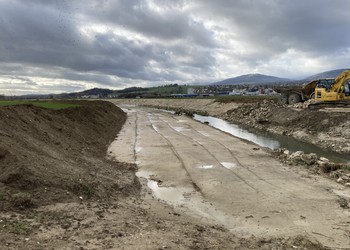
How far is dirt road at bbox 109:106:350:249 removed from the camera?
987cm

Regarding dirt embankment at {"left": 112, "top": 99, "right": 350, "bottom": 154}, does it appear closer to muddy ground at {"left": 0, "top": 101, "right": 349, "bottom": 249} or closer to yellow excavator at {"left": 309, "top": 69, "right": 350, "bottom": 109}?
yellow excavator at {"left": 309, "top": 69, "right": 350, "bottom": 109}

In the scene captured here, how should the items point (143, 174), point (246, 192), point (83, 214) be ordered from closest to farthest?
point (83, 214) < point (246, 192) < point (143, 174)

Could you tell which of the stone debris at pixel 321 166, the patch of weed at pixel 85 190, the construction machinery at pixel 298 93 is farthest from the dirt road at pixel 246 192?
the construction machinery at pixel 298 93

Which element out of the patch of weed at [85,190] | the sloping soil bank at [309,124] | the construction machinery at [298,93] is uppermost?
the construction machinery at [298,93]

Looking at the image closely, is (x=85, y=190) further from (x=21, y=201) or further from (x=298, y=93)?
(x=298, y=93)

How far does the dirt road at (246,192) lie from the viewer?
9867mm

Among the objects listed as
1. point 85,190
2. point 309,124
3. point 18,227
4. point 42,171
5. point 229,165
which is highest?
point 42,171

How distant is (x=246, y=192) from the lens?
13.4 meters

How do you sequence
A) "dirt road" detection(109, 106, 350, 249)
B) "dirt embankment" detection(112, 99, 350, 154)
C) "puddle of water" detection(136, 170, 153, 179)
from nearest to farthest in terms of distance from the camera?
"dirt road" detection(109, 106, 350, 249) → "puddle of water" detection(136, 170, 153, 179) → "dirt embankment" detection(112, 99, 350, 154)

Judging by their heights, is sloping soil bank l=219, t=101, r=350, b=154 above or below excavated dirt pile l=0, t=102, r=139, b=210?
below

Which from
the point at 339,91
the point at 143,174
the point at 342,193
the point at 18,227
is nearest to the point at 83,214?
the point at 18,227

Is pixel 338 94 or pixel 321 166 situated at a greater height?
pixel 338 94

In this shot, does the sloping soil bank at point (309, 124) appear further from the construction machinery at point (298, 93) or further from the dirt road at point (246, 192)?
the dirt road at point (246, 192)

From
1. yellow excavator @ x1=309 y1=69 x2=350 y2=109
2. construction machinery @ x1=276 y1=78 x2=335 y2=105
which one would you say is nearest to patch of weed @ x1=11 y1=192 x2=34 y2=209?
yellow excavator @ x1=309 y1=69 x2=350 y2=109
